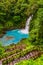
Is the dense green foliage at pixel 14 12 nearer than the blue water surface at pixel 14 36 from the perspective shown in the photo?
No

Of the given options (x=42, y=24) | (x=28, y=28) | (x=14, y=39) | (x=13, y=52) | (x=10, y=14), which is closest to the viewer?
(x=13, y=52)

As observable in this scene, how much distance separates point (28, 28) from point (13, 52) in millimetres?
16851

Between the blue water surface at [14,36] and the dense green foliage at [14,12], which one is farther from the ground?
the dense green foliage at [14,12]

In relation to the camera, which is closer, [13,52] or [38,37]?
[13,52]

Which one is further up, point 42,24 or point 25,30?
point 42,24

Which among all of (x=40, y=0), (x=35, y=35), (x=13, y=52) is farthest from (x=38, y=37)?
(x=40, y=0)

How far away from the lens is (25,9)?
2062 inches

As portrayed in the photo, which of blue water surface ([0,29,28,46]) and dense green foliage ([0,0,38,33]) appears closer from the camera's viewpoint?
blue water surface ([0,29,28,46])

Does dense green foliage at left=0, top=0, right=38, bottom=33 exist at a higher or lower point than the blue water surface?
higher

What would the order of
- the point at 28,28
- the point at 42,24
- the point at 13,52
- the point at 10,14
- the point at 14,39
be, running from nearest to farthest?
the point at 13,52
the point at 42,24
the point at 14,39
the point at 28,28
the point at 10,14

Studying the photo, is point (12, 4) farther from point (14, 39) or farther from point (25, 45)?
point (25, 45)

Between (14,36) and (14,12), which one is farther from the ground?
(14,12)

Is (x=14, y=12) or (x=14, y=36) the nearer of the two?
(x=14, y=36)

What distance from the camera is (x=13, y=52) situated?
109 ft
